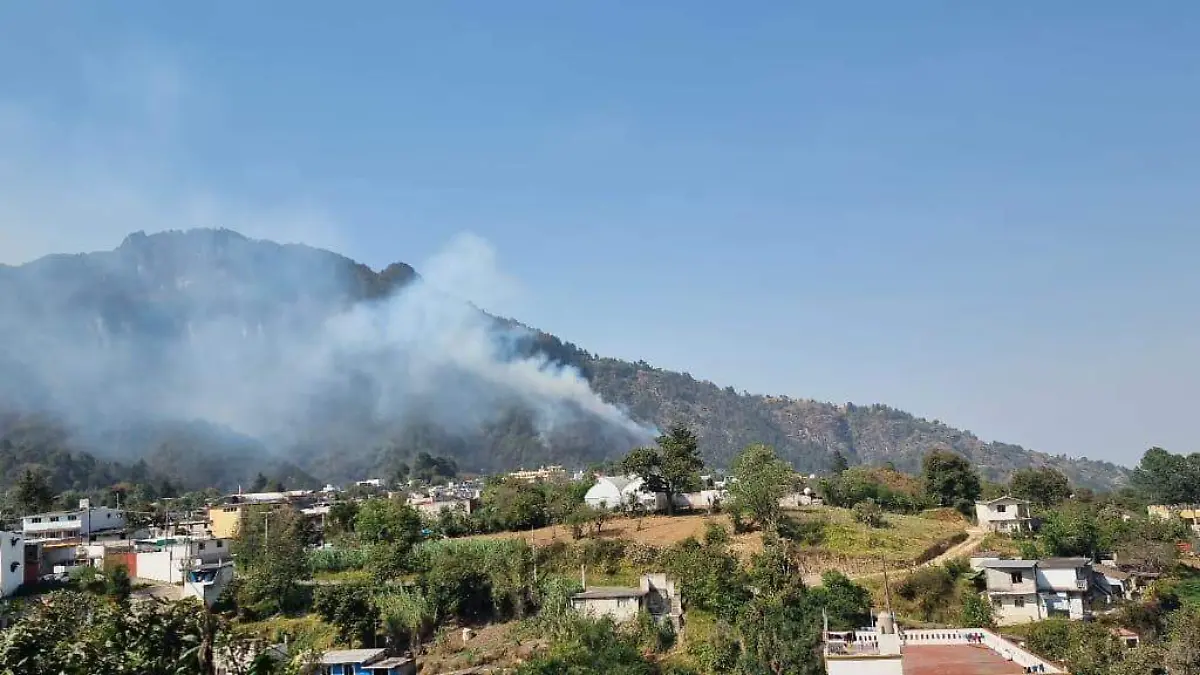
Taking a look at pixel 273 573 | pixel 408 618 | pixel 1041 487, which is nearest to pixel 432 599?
pixel 408 618

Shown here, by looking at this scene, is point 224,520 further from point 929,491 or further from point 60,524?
point 929,491

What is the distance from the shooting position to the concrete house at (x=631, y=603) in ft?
84.9

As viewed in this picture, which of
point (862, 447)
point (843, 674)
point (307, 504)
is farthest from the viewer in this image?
point (862, 447)

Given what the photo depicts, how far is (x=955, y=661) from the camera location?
45.7ft

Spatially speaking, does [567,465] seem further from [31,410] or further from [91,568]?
[91,568]

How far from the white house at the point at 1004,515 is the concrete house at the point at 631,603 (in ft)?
57.8

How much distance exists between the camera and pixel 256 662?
25.8 ft

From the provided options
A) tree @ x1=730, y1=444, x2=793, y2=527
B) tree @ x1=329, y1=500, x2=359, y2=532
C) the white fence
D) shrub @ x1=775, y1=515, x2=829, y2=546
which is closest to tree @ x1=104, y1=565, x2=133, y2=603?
tree @ x1=329, y1=500, x2=359, y2=532

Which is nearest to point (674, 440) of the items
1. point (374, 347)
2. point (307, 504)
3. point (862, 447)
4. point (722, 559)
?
point (722, 559)

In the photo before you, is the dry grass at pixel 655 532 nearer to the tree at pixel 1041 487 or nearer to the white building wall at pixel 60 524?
the tree at pixel 1041 487

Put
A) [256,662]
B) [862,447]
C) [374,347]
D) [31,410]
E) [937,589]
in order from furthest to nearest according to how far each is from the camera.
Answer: [862,447], [374,347], [31,410], [937,589], [256,662]

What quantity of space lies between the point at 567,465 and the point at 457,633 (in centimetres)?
10868

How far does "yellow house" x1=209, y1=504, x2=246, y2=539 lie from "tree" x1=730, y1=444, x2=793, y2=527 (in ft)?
82.8

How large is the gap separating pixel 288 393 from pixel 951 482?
428ft
